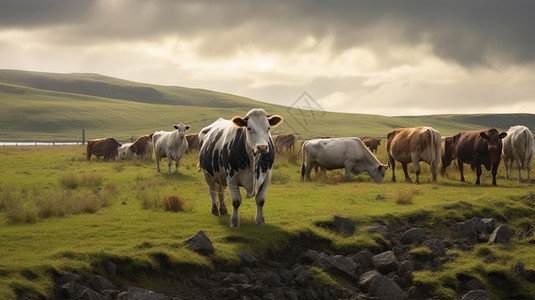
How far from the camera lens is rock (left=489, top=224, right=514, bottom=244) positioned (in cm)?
1532

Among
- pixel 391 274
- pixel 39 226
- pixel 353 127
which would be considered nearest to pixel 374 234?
pixel 391 274

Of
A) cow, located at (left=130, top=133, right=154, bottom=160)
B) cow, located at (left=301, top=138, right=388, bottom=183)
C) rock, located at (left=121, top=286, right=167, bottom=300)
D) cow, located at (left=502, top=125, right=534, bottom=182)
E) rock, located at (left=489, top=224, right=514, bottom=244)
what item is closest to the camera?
rock, located at (left=121, top=286, right=167, bottom=300)

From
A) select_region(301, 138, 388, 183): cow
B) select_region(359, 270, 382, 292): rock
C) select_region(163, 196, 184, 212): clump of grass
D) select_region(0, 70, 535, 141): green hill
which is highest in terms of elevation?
select_region(301, 138, 388, 183): cow

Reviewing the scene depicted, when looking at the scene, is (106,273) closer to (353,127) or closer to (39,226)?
(39,226)

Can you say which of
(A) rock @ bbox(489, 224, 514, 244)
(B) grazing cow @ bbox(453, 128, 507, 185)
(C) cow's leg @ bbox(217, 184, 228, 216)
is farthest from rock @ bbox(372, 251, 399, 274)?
(B) grazing cow @ bbox(453, 128, 507, 185)

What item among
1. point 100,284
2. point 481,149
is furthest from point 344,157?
point 100,284

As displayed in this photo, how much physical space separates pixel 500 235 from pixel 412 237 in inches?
87.4

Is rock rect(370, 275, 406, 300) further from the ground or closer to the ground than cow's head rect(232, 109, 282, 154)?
closer to the ground

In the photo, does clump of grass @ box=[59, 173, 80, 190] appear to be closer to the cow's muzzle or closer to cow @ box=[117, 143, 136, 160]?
the cow's muzzle

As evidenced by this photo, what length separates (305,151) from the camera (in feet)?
90.3

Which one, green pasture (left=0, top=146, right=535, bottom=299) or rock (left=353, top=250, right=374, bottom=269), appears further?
rock (left=353, top=250, right=374, bottom=269)

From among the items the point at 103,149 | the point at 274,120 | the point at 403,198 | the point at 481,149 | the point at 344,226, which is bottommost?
the point at 103,149

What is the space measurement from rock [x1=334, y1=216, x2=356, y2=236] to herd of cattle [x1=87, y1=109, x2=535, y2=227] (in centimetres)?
193

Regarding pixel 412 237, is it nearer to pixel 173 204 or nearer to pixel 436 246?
pixel 436 246
